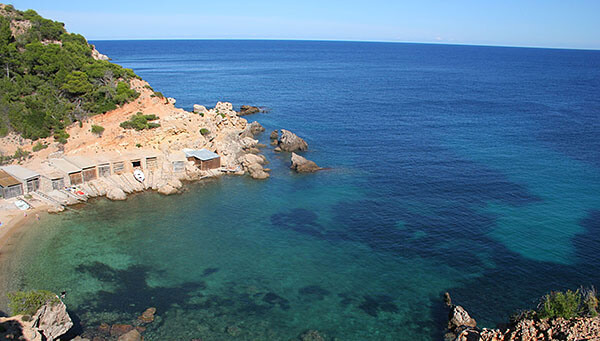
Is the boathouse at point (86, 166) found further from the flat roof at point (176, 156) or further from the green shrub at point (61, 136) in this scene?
the flat roof at point (176, 156)

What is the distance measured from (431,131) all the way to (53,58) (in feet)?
279

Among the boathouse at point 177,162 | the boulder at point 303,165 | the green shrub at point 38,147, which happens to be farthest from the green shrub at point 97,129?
the boulder at point 303,165

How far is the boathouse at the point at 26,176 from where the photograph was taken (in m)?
54.6

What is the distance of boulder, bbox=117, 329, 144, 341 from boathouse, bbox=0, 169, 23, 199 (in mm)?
34334

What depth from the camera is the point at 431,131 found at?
98500 millimetres

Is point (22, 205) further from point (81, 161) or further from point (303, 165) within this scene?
point (303, 165)

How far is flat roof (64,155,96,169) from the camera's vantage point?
59241mm

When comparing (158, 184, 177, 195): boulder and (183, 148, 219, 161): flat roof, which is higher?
(183, 148, 219, 161): flat roof

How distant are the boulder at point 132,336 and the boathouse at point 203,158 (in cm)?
3817

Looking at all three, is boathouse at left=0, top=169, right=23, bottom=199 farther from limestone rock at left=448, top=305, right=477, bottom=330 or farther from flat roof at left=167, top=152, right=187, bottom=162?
limestone rock at left=448, top=305, right=477, bottom=330

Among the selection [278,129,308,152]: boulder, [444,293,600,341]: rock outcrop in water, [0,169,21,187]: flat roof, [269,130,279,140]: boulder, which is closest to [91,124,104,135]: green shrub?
[0,169,21,187]: flat roof

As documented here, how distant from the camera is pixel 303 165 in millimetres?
71375

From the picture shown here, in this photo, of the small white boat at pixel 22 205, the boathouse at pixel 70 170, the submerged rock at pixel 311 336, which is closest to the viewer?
the submerged rock at pixel 311 336

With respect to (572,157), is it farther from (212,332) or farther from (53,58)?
(53,58)
